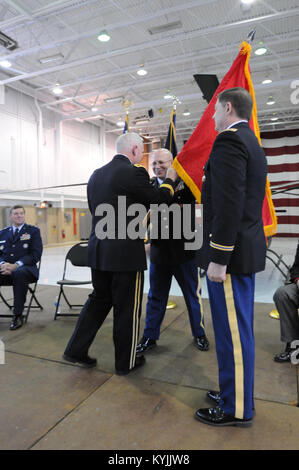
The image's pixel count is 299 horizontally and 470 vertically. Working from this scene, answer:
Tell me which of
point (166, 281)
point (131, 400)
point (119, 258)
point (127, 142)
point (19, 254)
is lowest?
point (131, 400)

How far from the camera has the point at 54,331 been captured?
3027 mm

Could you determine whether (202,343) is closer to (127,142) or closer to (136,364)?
(136,364)

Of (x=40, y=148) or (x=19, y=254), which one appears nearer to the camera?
(x=19, y=254)

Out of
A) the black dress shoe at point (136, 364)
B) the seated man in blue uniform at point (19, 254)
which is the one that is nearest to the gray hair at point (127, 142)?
the black dress shoe at point (136, 364)

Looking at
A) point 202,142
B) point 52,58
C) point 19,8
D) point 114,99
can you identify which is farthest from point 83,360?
point 114,99

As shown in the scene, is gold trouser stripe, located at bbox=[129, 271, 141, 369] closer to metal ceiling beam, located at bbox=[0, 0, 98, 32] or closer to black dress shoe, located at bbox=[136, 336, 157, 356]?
black dress shoe, located at bbox=[136, 336, 157, 356]

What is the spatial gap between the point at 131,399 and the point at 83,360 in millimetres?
537

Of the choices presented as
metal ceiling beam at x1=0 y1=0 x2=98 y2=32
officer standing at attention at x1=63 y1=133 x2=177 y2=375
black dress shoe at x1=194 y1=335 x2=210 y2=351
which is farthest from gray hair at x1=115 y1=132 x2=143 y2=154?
metal ceiling beam at x1=0 y1=0 x2=98 y2=32

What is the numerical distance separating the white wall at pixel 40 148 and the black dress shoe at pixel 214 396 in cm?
1071

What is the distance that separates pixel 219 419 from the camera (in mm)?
1583

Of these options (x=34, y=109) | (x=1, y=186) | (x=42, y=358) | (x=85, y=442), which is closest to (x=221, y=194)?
(x=85, y=442)

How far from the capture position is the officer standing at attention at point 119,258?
6.55 feet

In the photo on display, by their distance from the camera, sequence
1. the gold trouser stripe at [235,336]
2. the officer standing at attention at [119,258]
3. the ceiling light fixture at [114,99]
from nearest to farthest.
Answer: the gold trouser stripe at [235,336]
the officer standing at attention at [119,258]
the ceiling light fixture at [114,99]

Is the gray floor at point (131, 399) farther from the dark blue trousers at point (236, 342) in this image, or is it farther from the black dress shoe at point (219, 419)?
the dark blue trousers at point (236, 342)
